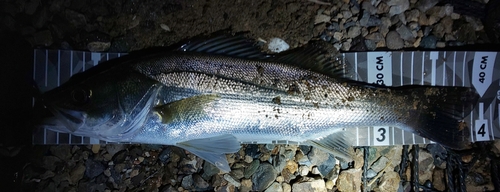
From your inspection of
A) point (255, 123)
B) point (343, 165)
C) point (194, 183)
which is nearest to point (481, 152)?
point (343, 165)

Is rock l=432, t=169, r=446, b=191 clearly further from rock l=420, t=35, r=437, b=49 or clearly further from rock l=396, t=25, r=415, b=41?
rock l=396, t=25, r=415, b=41

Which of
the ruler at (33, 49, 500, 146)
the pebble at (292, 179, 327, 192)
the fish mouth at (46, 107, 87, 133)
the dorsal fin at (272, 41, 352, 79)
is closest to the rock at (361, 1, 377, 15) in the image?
the ruler at (33, 49, 500, 146)

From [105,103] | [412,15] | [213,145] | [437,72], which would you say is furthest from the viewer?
[412,15]

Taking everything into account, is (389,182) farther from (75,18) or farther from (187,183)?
(75,18)

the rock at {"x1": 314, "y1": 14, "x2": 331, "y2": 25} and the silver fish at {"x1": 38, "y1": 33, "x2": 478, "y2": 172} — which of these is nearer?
the silver fish at {"x1": 38, "y1": 33, "x2": 478, "y2": 172}

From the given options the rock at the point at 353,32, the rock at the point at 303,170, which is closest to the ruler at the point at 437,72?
the rock at the point at 353,32

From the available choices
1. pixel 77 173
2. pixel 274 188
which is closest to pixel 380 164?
pixel 274 188

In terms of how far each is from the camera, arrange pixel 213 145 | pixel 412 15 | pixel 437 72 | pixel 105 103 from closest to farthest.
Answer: pixel 105 103
pixel 213 145
pixel 437 72
pixel 412 15
